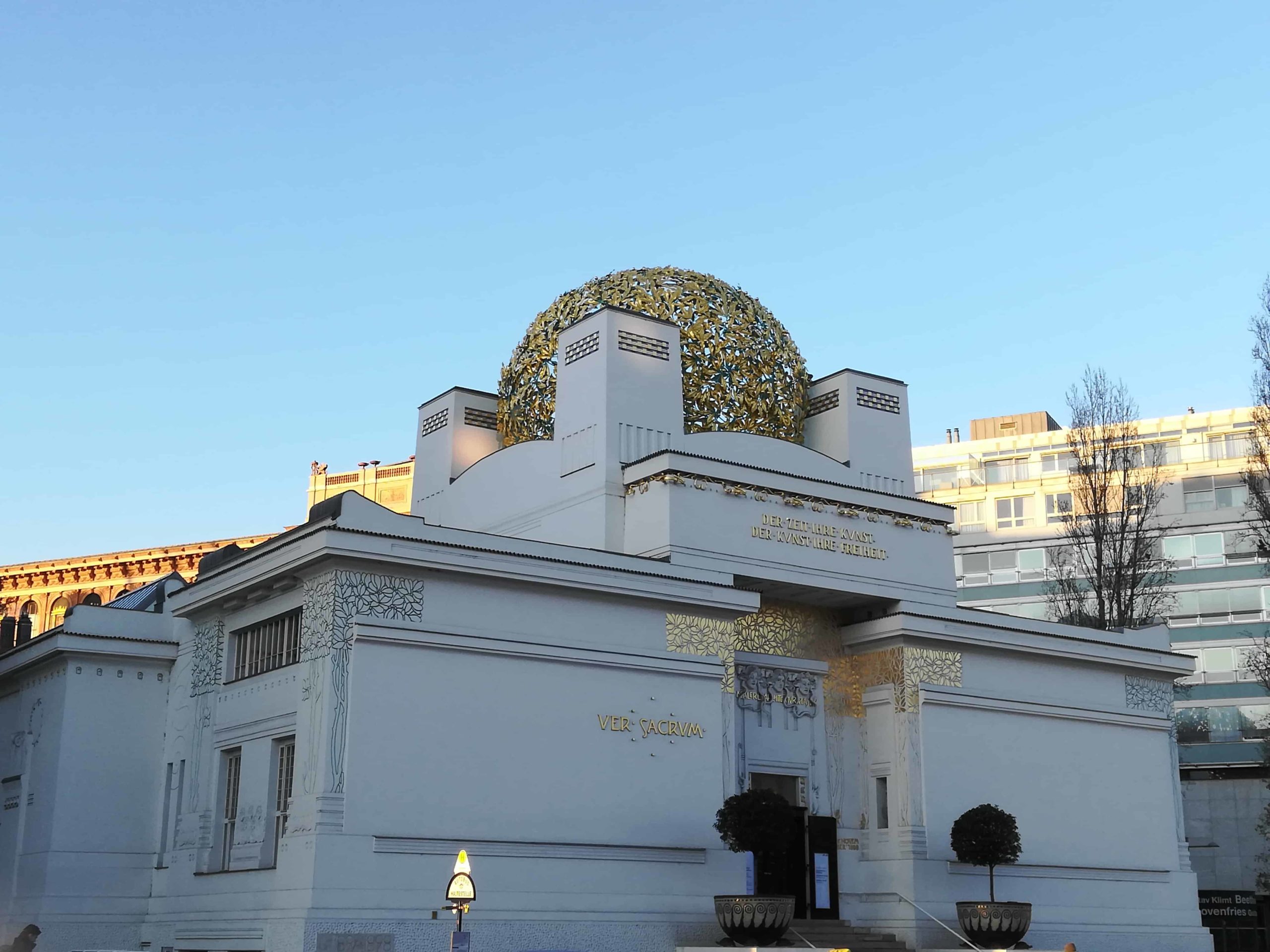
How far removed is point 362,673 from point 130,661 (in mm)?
6020

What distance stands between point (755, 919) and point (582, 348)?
980 centimetres

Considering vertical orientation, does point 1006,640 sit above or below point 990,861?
above

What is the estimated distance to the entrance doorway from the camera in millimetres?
22938

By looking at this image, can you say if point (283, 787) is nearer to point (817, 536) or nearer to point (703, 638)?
point (703, 638)

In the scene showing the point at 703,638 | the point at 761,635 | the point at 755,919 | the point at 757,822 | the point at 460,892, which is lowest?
the point at 755,919

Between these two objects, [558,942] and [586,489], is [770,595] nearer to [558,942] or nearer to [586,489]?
[586,489]

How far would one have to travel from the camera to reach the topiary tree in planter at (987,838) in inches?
882

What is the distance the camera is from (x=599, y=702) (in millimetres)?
20469

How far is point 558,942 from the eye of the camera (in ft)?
62.3

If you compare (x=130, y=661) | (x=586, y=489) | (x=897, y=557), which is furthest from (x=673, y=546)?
(x=130, y=661)

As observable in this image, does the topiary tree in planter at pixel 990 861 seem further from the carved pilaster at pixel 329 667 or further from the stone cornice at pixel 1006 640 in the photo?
the carved pilaster at pixel 329 667

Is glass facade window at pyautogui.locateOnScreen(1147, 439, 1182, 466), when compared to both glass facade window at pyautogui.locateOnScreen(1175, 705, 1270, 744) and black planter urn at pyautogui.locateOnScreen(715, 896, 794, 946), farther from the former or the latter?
black planter urn at pyautogui.locateOnScreen(715, 896, 794, 946)

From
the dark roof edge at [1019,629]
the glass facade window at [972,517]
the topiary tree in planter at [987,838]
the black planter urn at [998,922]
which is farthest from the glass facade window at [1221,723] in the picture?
the black planter urn at [998,922]

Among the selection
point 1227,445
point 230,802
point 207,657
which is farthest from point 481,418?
point 1227,445
